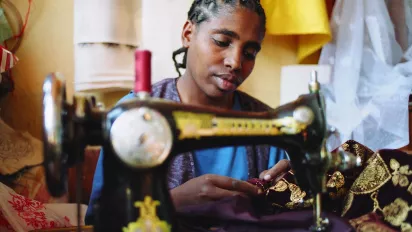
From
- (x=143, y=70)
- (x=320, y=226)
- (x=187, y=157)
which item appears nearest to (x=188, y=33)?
(x=187, y=157)

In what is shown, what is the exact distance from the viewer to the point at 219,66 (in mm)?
1064

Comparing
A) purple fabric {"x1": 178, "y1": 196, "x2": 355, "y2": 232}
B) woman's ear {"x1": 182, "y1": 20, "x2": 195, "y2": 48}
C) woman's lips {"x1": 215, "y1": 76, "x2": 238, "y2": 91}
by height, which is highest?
woman's ear {"x1": 182, "y1": 20, "x2": 195, "y2": 48}

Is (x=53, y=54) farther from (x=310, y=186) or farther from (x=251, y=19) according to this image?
(x=310, y=186)

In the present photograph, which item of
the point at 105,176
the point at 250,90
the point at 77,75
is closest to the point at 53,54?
the point at 77,75

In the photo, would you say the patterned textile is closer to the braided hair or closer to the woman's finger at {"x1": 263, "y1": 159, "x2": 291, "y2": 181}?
the woman's finger at {"x1": 263, "y1": 159, "x2": 291, "y2": 181}

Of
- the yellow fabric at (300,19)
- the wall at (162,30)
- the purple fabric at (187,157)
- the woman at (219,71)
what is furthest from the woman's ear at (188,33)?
the yellow fabric at (300,19)

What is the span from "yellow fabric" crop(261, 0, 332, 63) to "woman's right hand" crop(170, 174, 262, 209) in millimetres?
866

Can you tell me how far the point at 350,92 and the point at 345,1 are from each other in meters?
0.37

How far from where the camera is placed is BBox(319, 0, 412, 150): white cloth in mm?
1479

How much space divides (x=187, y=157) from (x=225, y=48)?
12.2 inches

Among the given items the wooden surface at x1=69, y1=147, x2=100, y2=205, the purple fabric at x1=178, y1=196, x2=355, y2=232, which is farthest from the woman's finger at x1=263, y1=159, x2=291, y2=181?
the wooden surface at x1=69, y1=147, x2=100, y2=205

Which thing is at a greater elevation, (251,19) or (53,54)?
(251,19)

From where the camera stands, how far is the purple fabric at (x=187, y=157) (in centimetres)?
109

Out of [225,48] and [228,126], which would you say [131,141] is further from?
[225,48]
